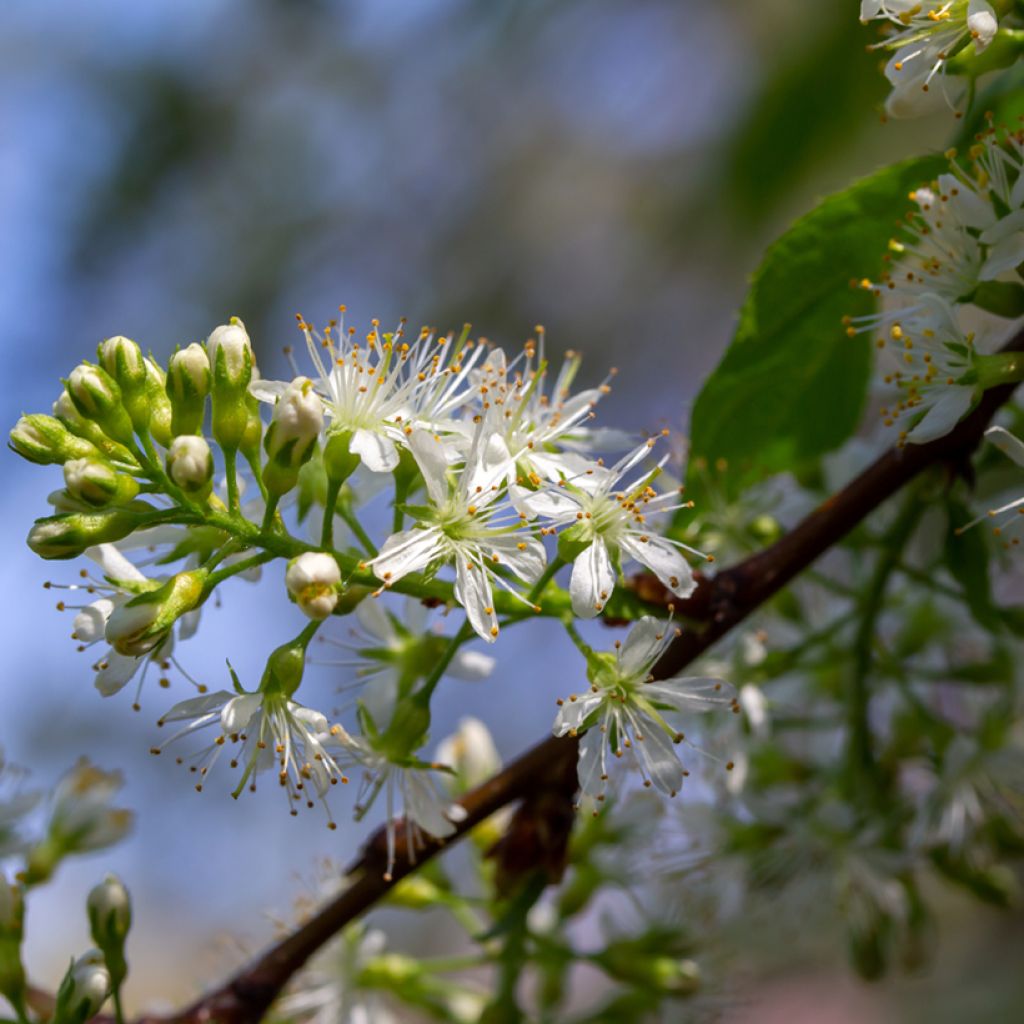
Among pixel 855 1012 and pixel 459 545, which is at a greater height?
pixel 459 545

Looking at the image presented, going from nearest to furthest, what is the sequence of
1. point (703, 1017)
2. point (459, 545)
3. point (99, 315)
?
point (459, 545) → point (703, 1017) → point (99, 315)

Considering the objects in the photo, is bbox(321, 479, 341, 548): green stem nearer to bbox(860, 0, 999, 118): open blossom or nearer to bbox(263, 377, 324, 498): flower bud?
bbox(263, 377, 324, 498): flower bud

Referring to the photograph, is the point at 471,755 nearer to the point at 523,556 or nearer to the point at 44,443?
the point at 523,556

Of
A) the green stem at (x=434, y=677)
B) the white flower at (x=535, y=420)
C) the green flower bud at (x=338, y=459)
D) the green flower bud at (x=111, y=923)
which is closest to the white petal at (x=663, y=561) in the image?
the white flower at (x=535, y=420)

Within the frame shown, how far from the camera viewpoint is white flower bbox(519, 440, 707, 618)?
4.41ft

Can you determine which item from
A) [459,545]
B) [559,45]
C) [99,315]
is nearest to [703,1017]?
[459,545]

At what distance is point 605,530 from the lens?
4.73 ft

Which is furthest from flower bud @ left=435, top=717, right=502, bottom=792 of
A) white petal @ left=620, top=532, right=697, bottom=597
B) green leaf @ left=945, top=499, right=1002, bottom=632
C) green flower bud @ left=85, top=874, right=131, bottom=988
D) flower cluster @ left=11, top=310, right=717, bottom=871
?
green leaf @ left=945, top=499, right=1002, bottom=632

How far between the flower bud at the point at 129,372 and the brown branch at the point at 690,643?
0.60m

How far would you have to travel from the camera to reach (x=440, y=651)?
1.56m

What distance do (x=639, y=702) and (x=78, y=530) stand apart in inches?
25.5

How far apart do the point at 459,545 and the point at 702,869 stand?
42.2 inches

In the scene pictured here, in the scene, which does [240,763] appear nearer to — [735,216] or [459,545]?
[459,545]

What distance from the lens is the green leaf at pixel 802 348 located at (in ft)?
5.26
